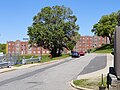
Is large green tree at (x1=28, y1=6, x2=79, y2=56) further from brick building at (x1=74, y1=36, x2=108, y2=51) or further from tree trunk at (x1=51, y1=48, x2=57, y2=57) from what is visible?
brick building at (x1=74, y1=36, x2=108, y2=51)

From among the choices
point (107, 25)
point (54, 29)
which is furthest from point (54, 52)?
point (107, 25)

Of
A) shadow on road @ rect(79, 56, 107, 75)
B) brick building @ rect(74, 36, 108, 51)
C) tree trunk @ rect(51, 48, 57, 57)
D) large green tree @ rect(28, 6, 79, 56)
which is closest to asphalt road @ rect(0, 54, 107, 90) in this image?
shadow on road @ rect(79, 56, 107, 75)

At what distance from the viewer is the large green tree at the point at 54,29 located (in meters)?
73.9

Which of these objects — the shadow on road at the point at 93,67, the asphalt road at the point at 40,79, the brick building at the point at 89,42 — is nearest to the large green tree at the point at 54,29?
the shadow on road at the point at 93,67

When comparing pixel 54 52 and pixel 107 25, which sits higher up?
pixel 107 25

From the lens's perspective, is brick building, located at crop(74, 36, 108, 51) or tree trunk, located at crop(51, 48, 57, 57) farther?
brick building, located at crop(74, 36, 108, 51)

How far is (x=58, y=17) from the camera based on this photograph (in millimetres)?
78312

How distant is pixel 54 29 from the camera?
74312 mm

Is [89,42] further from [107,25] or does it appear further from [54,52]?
[54,52]

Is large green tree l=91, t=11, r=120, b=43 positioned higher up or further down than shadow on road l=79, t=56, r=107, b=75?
higher up

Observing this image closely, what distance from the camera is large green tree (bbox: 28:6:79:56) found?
7388cm

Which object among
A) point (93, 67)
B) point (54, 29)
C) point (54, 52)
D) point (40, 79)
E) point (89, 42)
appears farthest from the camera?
point (89, 42)

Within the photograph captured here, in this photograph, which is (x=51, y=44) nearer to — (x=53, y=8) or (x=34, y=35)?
(x=34, y=35)

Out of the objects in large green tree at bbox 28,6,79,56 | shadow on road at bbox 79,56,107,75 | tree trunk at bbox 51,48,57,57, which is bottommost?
shadow on road at bbox 79,56,107,75
